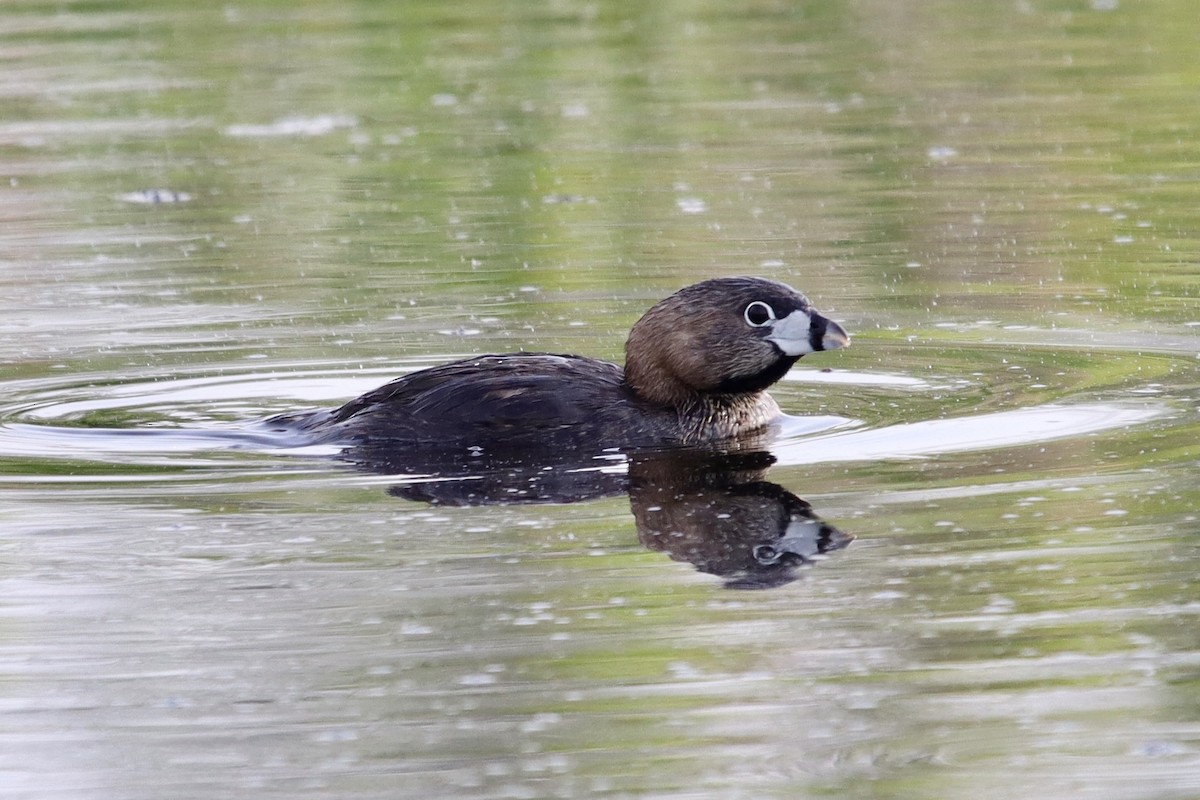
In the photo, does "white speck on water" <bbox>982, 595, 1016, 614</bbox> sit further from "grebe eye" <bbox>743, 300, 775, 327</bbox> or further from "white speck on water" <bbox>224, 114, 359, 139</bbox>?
"white speck on water" <bbox>224, 114, 359, 139</bbox>

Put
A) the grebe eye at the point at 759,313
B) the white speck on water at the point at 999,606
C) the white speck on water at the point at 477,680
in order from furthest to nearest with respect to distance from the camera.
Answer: the grebe eye at the point at 759,313
the white speck on water at the point at 999,606
the white speck on water at the point at 477,680

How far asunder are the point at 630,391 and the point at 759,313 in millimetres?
581

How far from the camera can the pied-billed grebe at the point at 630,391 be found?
26.5 feet

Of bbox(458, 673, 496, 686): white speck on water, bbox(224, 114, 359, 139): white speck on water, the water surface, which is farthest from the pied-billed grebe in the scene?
bbox(224, 114, 359, 139): white speck on water

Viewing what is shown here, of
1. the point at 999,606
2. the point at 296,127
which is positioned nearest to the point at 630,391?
the point at 999,606

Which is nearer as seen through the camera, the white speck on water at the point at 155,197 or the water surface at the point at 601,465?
the water surface at the point at 601,465

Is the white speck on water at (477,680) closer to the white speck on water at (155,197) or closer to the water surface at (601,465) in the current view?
the water surface at (601,465)

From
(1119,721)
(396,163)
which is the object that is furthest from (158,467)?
(396,163)

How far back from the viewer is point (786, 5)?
79.4 ft

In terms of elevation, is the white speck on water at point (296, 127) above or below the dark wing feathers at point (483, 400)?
above

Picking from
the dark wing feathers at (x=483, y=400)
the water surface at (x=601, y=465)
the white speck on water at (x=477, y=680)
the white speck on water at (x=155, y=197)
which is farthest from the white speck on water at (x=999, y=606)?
the white speck on water at (x=155, y=197)

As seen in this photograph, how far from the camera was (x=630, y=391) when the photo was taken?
847 centimetres

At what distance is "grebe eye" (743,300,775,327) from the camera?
8.37 metres

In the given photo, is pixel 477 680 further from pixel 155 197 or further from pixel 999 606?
pixel 155 197
